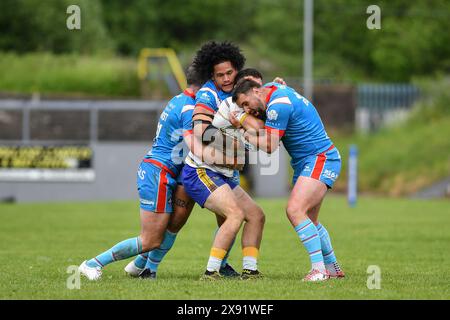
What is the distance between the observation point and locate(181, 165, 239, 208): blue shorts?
968cm

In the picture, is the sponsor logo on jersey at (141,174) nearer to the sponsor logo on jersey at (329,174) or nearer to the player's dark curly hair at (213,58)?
the player's dark curly hair at (213,58)

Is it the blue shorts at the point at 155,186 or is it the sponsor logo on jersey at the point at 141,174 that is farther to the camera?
the sponsor logo on jersey at the point at 141,174

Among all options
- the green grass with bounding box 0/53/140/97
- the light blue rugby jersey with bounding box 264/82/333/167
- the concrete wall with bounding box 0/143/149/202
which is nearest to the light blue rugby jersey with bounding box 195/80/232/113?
the light blue rugby jersey with bounding box 264/82/333/167

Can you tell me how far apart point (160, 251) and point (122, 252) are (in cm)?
52

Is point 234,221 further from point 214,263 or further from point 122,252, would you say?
point 122,252

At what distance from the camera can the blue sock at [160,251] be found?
1027cm

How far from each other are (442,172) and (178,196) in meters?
22.2

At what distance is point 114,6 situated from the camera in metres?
59.8

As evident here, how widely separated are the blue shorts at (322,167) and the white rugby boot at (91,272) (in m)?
2.15

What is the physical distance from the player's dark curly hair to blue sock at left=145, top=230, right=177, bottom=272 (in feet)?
5.40

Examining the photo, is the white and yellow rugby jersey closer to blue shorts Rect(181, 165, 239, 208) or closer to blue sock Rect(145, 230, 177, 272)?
blue shorts Rect(181, 165, 239, 208)

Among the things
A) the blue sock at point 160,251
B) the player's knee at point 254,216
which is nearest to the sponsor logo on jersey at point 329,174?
the player's knee at point 254,216

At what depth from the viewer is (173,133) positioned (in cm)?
995

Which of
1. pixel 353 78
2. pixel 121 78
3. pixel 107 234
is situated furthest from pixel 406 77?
pixel 107 234
